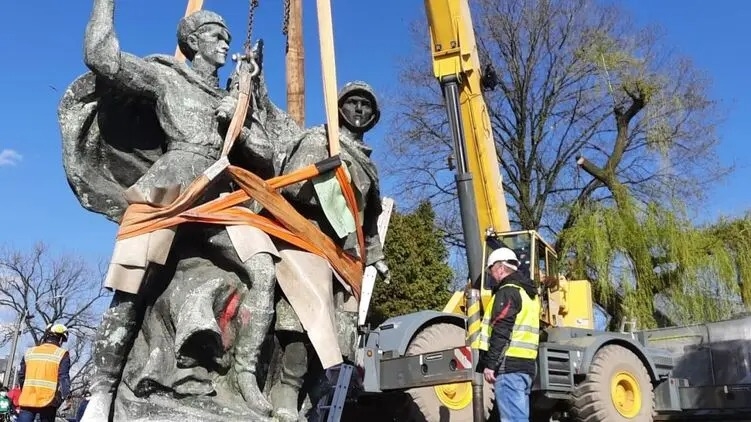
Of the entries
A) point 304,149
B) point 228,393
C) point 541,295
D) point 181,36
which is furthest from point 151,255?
point 541,295

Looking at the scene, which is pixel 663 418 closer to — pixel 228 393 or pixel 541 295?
pixel 541 295

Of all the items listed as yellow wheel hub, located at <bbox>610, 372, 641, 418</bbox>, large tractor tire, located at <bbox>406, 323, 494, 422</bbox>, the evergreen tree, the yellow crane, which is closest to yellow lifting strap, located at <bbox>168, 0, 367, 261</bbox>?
the yellow crane

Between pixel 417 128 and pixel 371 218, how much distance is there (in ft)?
62.6

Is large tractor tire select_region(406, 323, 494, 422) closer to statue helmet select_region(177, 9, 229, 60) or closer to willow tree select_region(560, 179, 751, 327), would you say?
statue helmet select_region(177, 9, 229, 60)

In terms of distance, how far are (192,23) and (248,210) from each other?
0.98m

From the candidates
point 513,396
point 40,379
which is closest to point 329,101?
point 513,396

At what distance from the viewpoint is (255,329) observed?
3129 millimetres

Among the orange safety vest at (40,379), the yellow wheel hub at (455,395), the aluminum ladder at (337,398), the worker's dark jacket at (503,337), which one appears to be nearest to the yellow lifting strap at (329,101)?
the aluminum ladder at (337,398)

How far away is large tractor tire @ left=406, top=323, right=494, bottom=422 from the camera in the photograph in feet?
29.2

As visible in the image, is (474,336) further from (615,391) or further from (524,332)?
(524,332)

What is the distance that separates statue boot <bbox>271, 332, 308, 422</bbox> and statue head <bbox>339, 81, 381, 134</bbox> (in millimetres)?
1090

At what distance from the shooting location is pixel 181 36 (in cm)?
367

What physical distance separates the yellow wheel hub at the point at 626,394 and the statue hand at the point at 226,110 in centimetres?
733

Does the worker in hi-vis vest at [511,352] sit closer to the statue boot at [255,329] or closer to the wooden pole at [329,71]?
the wooden pole at [329,71]
